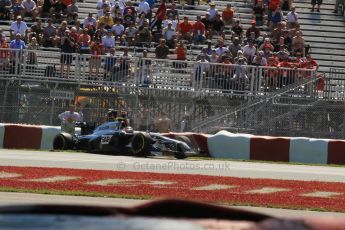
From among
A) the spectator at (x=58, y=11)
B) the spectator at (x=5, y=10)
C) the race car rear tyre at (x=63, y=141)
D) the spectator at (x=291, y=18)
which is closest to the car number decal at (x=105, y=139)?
the race car rear tyre at (x=63, y=141)

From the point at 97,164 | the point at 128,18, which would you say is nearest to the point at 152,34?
the point at 128,18

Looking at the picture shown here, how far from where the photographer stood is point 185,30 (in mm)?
30516

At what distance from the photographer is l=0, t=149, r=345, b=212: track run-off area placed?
1330cm

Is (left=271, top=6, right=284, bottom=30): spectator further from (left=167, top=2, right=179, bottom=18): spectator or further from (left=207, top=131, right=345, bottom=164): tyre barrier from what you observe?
(left=207, top=131, right=345, bottom=164): tyre barrier

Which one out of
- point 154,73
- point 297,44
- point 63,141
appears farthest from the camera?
point 297,44

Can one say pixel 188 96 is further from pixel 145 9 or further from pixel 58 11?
pixel 58 11

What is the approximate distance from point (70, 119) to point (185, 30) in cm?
598

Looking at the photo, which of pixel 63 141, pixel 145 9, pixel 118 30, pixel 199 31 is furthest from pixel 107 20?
pixel 63 141

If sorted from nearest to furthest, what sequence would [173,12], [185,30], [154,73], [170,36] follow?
[154,73] → [170,36] → [185,30] → [173,12]

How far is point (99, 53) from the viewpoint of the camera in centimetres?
2845

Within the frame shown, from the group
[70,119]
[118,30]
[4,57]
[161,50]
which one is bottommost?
[70,119]

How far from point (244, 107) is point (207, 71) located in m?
1.31

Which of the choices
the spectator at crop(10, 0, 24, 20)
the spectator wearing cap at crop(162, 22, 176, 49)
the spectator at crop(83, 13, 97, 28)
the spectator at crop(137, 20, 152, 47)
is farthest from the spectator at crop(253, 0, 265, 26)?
the spectator at crop(10, 0, 24, 20)

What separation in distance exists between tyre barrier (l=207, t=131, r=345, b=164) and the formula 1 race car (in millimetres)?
901
